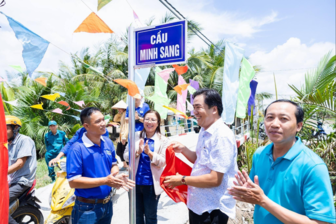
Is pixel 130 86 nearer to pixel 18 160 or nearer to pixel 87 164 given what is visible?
pixel 87 164

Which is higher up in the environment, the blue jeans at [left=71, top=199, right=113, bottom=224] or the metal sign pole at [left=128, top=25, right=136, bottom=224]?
the metal sign pole at [left=128, top=25, right=136, bottom=224]

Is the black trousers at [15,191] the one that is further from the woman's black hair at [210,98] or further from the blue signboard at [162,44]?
the woman's black hair at [210,98]

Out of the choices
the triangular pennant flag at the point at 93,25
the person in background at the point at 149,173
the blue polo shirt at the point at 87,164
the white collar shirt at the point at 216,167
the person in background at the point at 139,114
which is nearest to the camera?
the white collar shirt at the point at 216,167

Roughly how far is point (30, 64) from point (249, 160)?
15.9 ft

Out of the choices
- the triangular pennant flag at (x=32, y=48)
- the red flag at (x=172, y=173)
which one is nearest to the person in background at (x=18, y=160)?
the triangular pennant flag at (x=32, y=48)

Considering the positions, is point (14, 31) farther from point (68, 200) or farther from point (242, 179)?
point (242, 179)

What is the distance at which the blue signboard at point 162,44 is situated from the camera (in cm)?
197

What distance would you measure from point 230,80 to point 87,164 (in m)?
3.68

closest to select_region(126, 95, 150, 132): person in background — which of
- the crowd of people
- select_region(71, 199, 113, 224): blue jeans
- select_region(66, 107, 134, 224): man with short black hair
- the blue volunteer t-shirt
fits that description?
the crowd of people

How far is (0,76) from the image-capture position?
10.6 feet

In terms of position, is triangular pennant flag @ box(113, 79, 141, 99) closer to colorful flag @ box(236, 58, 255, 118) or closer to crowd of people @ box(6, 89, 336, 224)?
crowd of people @ box(6, 89, 336, 224)

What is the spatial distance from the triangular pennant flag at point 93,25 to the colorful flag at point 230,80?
3.12 metres

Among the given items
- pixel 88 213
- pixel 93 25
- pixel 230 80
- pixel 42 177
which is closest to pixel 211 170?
pixel 88 213

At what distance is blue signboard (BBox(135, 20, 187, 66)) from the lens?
1.97m
